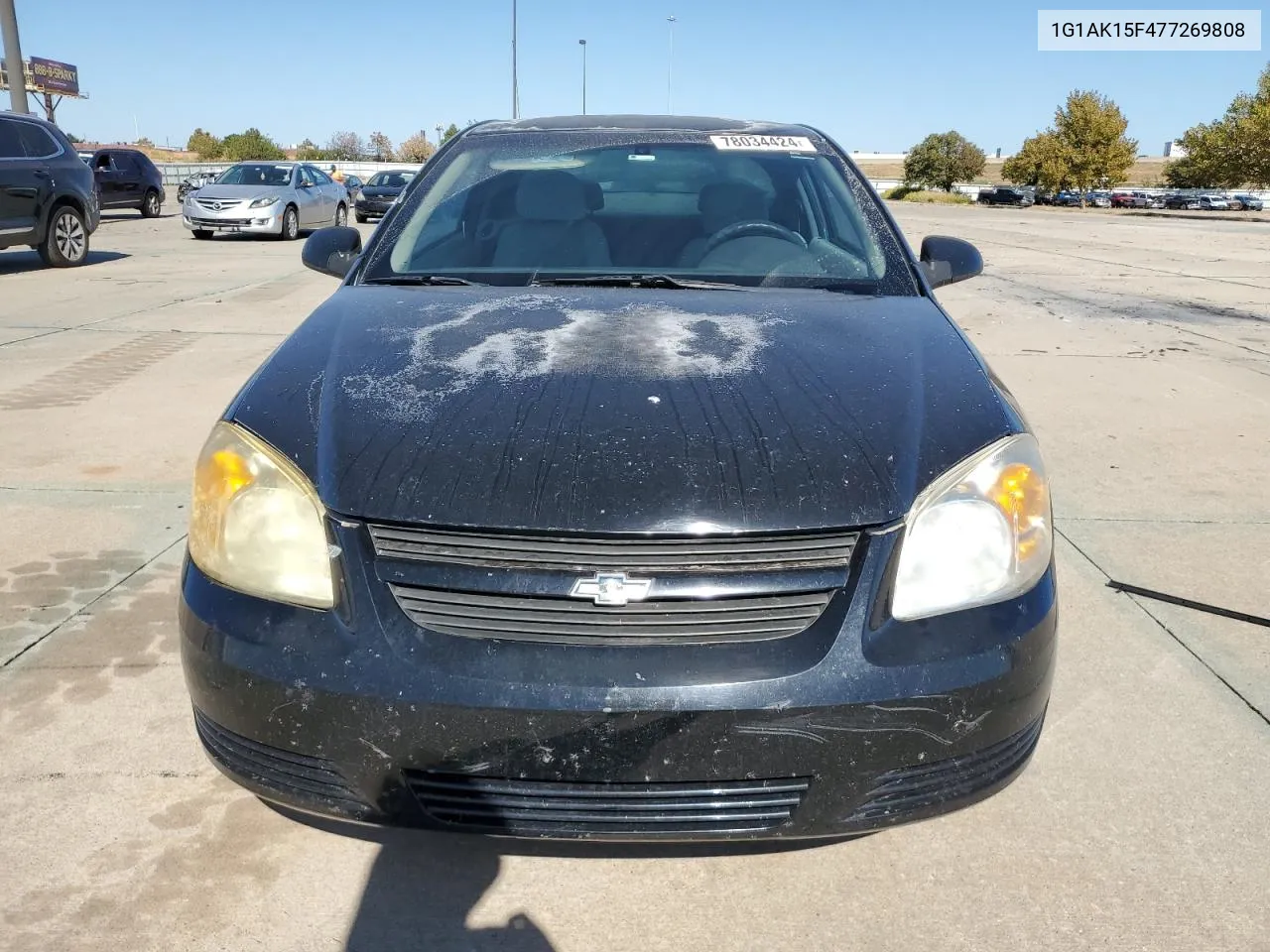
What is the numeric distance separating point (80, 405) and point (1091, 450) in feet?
17.9

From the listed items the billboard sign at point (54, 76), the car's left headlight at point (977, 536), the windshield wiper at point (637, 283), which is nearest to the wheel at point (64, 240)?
the windshield wiper at point (637, 283)

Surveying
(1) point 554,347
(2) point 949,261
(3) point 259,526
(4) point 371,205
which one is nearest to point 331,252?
(1) point 554,347

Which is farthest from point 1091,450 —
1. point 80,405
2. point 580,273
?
point 80,405

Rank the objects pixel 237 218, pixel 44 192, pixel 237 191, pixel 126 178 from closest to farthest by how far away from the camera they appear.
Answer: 1. pixel 44 192
2. pixel 237 218
3. pixel 237 191
4. pixel 126 178

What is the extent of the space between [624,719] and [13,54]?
21842mm

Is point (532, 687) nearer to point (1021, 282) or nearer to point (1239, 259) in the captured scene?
point (1021, 282)

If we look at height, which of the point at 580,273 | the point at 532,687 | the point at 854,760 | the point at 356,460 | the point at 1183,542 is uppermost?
the point at 580,273

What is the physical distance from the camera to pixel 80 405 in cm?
597

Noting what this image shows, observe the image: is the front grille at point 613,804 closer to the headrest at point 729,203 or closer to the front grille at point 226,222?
the headrest at point 729,203

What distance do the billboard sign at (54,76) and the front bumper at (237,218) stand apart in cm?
2516

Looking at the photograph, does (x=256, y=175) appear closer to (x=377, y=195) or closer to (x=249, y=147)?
(x=377, y=195)

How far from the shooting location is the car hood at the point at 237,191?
1883 cm

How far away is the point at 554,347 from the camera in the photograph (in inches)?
95.4

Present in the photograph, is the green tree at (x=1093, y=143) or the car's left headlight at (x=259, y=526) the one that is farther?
the green tree at (x=1093, y=143)
